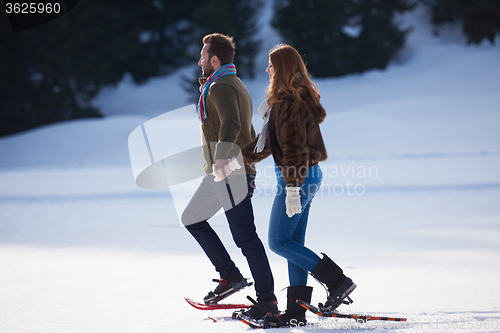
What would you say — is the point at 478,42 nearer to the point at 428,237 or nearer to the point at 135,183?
the point at 135,183

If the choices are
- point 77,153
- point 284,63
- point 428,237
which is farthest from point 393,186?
point 77,153

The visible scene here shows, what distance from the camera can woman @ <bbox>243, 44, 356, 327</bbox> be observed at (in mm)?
2617

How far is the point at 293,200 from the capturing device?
2623 mm

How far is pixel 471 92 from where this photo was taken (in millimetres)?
→ 19688

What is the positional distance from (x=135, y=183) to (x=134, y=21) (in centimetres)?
1812

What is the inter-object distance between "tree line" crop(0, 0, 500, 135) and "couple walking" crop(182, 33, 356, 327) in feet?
68.2

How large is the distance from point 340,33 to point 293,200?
→ 75.0 ft

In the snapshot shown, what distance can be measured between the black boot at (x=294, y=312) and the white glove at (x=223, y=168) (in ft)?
2.35

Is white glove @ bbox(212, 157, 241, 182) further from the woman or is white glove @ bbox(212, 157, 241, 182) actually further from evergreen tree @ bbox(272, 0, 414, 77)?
evergreen tree @ bbox(272, 0, 414, 77)

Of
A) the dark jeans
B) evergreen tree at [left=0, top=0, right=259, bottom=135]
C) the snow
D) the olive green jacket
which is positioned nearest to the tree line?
evergreen tree at [left=0, top=0, right=259, bottom=135]

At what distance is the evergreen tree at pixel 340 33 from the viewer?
23734 millimetres

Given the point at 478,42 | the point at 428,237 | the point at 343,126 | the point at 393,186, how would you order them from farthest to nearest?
the point at 478,42 → the point at 343,126 → the point at 393,186 → the point at 428,237

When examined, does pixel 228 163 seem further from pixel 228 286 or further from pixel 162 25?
pixel 162 25

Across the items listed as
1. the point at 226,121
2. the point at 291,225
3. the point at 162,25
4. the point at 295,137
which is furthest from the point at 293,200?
the point at 162,25
